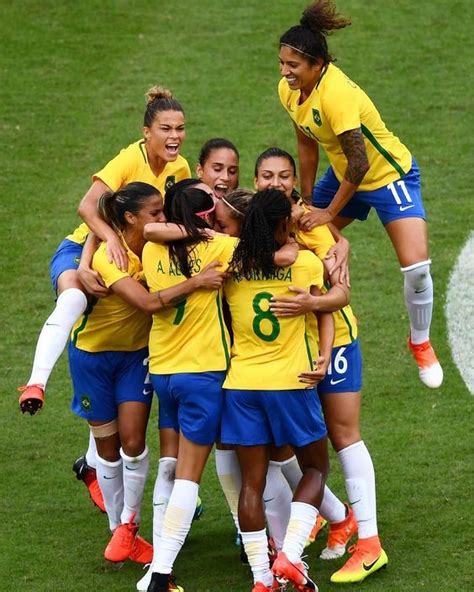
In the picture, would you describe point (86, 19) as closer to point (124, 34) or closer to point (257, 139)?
point (124, 34)

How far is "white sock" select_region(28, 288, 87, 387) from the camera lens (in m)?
7.70

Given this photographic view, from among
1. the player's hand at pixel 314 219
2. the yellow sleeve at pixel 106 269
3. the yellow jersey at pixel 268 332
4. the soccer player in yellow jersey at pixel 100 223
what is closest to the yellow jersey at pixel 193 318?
the yellow jersey at pixel 268 332

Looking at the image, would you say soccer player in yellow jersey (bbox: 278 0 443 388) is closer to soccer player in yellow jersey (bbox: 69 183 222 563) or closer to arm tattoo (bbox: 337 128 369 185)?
arm tattoo (bbox: 337 128 369 185)

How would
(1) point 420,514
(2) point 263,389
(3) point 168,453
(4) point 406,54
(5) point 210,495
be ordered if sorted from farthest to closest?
1. (4) point 406,54
2. (5) point 210,495
3. (1) point 420,514
4. (3) point 168,453
5. (2) point 263,389

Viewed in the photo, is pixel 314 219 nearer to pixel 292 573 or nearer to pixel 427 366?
pixel 427 366

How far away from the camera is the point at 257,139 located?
1459 cm

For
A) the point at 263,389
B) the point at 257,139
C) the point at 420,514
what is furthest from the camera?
the point at 257,139

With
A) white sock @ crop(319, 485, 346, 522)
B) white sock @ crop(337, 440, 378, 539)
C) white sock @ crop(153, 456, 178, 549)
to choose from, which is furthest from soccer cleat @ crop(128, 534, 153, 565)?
white sock @ crop(337, 440, 378, 539)

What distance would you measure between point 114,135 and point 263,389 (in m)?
8.01

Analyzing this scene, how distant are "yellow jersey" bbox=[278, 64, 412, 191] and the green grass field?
2.04m

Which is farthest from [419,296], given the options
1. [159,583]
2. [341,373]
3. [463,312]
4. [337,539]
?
[159,583]

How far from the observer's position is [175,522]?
23.9 feet

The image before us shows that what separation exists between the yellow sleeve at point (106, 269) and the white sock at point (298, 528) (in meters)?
1.54

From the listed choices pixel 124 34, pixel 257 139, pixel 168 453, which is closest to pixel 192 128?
pixel 257 139
